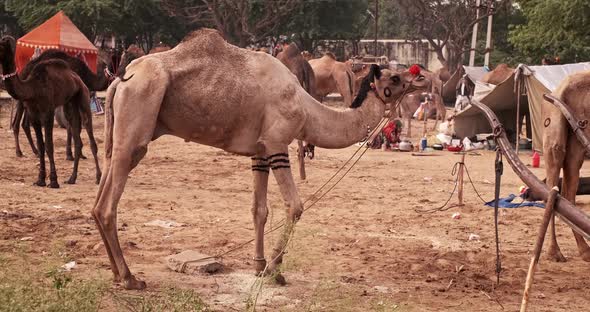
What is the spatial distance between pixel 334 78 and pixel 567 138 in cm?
1330

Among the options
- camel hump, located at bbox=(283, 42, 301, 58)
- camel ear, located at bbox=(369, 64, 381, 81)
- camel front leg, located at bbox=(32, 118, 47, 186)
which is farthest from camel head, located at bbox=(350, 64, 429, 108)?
camel hump, located at bbox=(283, 42, 301, 58)

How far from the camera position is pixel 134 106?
652 centimetres

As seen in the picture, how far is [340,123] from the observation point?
7.50 m

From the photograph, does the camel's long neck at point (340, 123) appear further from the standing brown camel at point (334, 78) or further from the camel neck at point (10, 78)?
the standing brown camel at point (334, 78)

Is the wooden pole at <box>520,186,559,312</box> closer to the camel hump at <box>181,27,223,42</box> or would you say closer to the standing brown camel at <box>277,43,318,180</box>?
the camel hump at <box>181,27,223,42</box>

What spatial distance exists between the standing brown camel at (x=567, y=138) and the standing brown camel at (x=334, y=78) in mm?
12743

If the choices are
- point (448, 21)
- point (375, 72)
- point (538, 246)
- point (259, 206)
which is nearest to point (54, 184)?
point (259, 206)

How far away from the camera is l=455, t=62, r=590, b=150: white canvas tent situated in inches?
662

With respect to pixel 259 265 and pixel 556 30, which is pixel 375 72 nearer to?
pixel 259 265

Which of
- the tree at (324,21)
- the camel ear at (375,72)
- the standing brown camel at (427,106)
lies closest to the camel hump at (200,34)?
the camel ear at (375,72)

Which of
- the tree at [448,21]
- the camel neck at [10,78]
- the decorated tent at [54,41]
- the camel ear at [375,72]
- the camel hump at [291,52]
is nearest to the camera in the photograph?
the camel ear at [375,72]

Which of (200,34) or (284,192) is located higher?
(200,34)

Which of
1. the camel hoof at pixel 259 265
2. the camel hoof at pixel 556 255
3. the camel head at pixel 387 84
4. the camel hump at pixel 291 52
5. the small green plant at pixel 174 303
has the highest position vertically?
the camel head at pixel 387 84

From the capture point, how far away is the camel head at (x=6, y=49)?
11.0 meters
